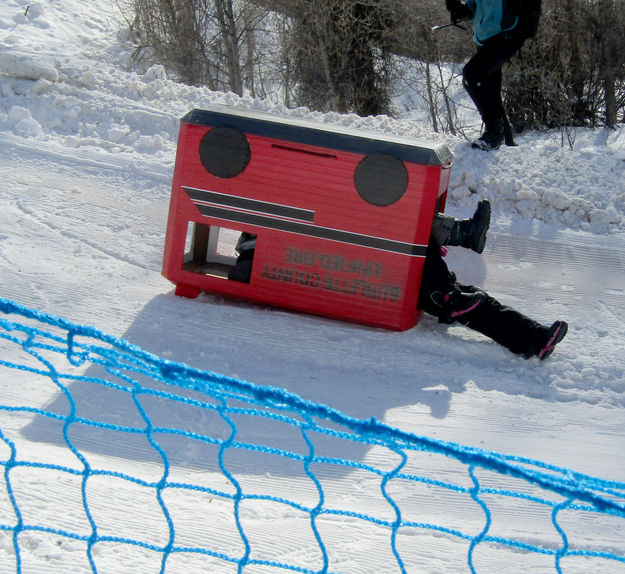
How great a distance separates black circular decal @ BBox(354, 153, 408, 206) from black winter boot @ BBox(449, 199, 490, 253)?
46cm

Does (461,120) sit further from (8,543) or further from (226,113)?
(8,543)

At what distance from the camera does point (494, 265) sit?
4883mm

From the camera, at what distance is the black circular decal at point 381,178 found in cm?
373

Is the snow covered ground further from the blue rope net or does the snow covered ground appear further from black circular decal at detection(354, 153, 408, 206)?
black circular decal at detection(354, 153, 408, 206)

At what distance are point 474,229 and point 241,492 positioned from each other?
2316 millimetres

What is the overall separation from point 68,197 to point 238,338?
2.16 metres

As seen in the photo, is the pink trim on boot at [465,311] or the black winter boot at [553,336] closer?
the black winter boot at [553,336]

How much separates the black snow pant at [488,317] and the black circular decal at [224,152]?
1.15m

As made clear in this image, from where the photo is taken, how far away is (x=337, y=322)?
4.10 m

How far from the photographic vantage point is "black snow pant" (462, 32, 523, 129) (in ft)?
18.0

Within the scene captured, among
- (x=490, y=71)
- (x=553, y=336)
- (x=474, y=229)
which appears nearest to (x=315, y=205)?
(x=474, y=229)

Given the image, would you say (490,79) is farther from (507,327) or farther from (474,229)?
(507,327)

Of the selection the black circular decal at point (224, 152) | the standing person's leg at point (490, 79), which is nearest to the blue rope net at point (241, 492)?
the black circular decal at point (224, 152)

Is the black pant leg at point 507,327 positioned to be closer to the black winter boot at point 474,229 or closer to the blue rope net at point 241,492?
the black winter boot at point 474,229
